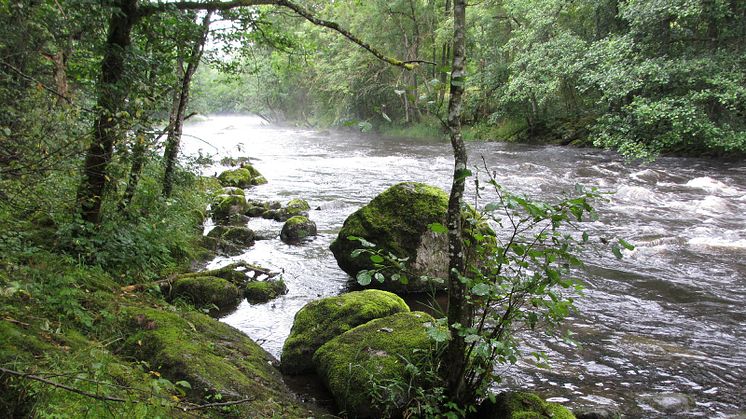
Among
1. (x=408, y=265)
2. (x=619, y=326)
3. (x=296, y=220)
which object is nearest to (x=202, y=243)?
(x=296, y=220)

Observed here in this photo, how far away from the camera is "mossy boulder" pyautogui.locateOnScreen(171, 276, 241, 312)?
249 inches

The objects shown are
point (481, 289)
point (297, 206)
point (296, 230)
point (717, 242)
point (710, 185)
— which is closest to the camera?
point (481, 289)

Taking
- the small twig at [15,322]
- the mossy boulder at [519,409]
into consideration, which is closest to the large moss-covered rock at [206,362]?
the small twig at [15,322]

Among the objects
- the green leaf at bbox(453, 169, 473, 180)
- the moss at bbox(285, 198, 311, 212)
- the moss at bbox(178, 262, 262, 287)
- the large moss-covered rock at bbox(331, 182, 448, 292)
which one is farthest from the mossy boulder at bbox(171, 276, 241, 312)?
the moss at bbox(285, 198, 311, 212)

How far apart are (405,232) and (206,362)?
413cm

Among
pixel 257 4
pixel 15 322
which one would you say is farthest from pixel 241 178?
pixel 15 322

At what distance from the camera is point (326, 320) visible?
5.31 metres

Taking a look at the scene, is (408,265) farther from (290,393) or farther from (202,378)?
(202,378)

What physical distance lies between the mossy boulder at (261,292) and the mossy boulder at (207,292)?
0.55 feet

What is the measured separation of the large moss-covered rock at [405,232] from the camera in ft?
24.3

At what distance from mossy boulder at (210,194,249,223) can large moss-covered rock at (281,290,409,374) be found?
6.79m

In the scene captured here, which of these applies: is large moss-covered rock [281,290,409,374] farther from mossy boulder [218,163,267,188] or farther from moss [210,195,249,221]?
mossy boulder [218,163,267,188]

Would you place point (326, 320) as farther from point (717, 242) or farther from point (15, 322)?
point (717, 242)

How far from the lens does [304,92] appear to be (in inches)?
2406
